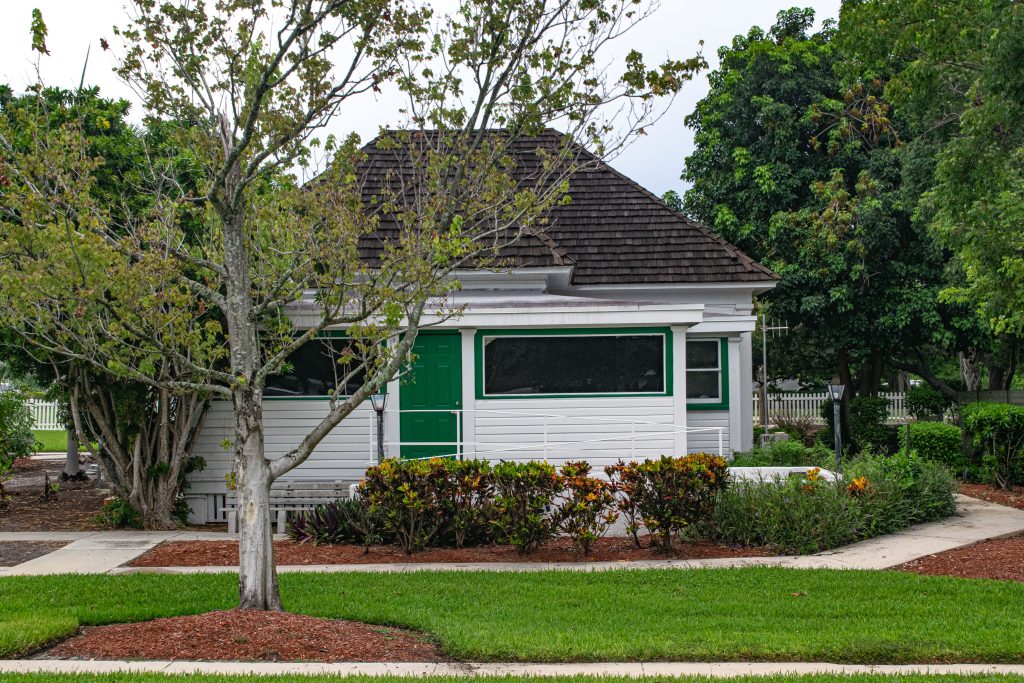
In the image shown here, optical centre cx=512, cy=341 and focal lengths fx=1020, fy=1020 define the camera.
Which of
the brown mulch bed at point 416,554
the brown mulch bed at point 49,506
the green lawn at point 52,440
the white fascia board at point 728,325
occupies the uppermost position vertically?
the white fascia board at point 728,325

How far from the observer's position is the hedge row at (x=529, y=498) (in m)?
12.1

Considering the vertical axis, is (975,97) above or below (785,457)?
above

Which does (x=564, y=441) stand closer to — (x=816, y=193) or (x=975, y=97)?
(x=975, y=97)

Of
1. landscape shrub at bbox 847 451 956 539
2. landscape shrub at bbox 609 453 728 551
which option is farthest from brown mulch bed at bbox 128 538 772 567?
landscape shrub at bbox 847 451 956 539

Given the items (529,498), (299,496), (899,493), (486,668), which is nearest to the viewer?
(486,668)

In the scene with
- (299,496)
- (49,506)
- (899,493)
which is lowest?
(49,506)

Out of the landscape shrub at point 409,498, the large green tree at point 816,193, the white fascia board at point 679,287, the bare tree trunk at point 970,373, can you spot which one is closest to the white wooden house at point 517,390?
the white fascia board at point 679,287

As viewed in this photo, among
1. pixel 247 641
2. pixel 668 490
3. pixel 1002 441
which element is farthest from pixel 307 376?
pixel 1002 441

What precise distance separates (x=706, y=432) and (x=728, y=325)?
198cm

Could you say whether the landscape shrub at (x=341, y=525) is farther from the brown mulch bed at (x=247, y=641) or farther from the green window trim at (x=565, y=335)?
the brown mulch bed at (x=247, y=641)

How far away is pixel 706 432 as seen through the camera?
60.2 feet

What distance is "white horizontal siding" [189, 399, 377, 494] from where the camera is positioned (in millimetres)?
15555

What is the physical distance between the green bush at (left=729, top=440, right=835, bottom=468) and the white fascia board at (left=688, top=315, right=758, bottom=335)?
2117mm

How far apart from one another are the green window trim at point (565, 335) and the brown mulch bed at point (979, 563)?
184 inches
